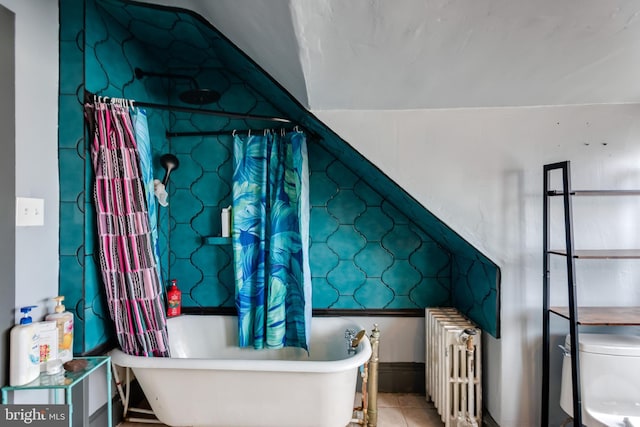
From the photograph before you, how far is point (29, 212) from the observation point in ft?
4.36

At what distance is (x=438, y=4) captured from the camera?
97cm

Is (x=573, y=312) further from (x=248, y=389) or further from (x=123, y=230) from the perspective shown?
(x=123, y=230)

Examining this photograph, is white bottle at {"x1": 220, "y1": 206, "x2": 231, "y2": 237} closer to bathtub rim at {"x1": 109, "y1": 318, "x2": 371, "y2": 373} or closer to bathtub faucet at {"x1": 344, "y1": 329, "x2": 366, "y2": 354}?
bathtub rim at {"x1": 109, "y1": 318, "x2": 371, "y2": 373}

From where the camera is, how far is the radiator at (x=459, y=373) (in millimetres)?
1708

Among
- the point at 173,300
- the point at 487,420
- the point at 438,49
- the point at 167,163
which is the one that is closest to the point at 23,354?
the point at 173,300

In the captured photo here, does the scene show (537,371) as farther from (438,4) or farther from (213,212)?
(213,212)

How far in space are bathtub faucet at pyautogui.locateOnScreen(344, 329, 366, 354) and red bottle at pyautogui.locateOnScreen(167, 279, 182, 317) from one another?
1.11 m

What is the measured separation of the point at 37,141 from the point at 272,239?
1189 mm

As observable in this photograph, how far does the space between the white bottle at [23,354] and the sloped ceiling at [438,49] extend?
4.61ft

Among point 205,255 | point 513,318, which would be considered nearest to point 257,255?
point 205,255

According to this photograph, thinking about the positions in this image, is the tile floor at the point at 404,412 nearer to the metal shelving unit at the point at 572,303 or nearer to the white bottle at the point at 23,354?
the metal shelving unit at the point at 572,303

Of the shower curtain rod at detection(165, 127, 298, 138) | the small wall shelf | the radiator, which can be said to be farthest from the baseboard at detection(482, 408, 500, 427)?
the shower curtain rod at detection(165, 127, 298, 138)

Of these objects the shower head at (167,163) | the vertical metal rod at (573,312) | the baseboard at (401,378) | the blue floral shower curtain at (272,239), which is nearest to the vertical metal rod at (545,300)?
the vertical metal rod at (573,312)

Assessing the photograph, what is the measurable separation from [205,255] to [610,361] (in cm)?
224
